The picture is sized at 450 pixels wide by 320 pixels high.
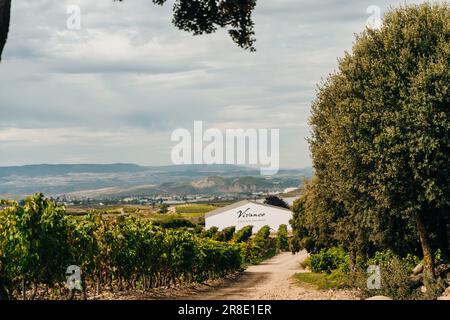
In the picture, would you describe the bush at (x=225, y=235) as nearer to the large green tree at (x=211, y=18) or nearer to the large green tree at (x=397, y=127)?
the large green tree at (x=397, y=127)

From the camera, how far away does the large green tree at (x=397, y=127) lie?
27250 millimetres

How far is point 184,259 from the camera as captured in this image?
148ft

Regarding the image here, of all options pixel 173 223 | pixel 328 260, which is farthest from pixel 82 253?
pixel 173 223

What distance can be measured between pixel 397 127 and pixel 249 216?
125 metres

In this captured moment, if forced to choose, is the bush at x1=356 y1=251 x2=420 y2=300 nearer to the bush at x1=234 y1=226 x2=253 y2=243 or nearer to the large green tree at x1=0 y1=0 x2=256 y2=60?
the large green tree at x1=0 y1=0 x2=256 y2=60

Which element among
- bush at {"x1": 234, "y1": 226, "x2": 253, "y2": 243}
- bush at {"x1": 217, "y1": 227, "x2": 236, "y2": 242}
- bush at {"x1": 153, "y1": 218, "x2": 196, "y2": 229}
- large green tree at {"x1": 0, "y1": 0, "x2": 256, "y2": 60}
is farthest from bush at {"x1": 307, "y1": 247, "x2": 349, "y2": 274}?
bush at {"x1": 217, "y1": 227, "x2": 236, "y2": 242}

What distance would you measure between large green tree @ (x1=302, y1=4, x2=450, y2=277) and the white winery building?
117 metres

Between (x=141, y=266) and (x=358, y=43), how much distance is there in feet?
64.8

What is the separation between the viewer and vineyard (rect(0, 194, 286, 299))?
23.4 m

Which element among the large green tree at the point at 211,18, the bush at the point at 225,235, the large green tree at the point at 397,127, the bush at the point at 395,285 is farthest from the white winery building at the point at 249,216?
the large green tree at the point at 211,18

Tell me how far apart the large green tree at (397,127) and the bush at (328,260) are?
20.8 m
